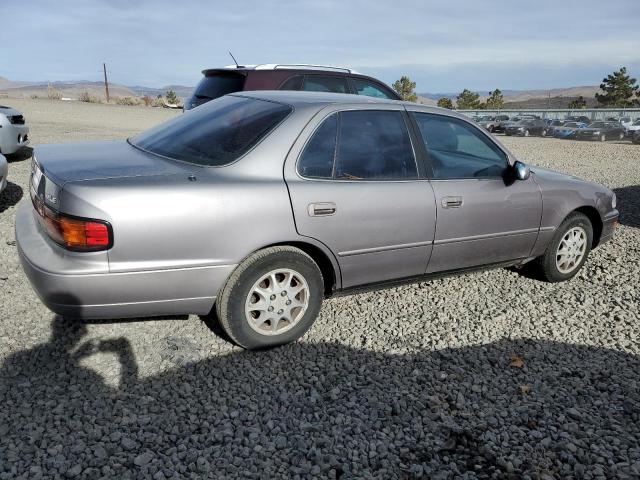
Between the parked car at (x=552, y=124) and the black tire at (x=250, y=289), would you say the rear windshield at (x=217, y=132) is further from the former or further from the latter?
the parked car at (x=552, y=124)

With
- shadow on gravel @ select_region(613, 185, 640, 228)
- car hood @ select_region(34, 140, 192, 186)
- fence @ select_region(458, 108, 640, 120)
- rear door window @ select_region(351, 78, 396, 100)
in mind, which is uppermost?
fence @ select_region(458, 108, 640, 120)

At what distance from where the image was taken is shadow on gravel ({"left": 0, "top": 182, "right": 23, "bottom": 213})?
652 centimetres

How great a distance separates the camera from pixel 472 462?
8.28 feet

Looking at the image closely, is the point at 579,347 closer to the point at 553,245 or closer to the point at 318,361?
the point at 553,245

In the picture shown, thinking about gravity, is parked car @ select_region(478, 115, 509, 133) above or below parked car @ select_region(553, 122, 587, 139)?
above

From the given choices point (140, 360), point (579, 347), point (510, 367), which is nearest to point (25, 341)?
→ point (140, 360)

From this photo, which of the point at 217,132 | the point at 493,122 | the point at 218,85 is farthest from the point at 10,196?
the point at 493,122

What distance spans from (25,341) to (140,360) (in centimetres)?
75

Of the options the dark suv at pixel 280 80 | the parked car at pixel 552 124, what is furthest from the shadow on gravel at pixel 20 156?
the parked car at pixel 552 124

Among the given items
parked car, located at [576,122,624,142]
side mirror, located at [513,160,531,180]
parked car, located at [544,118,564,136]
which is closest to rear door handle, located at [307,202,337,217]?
side mirror, located at [513,160,531,180]

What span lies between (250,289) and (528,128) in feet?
100

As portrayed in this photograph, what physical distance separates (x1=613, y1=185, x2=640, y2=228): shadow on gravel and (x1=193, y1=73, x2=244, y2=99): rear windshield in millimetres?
5562

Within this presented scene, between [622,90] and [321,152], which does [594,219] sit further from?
[622,90]

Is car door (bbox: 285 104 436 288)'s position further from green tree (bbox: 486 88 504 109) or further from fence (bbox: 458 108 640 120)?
green tree (bbox: 486 88 504 109)
